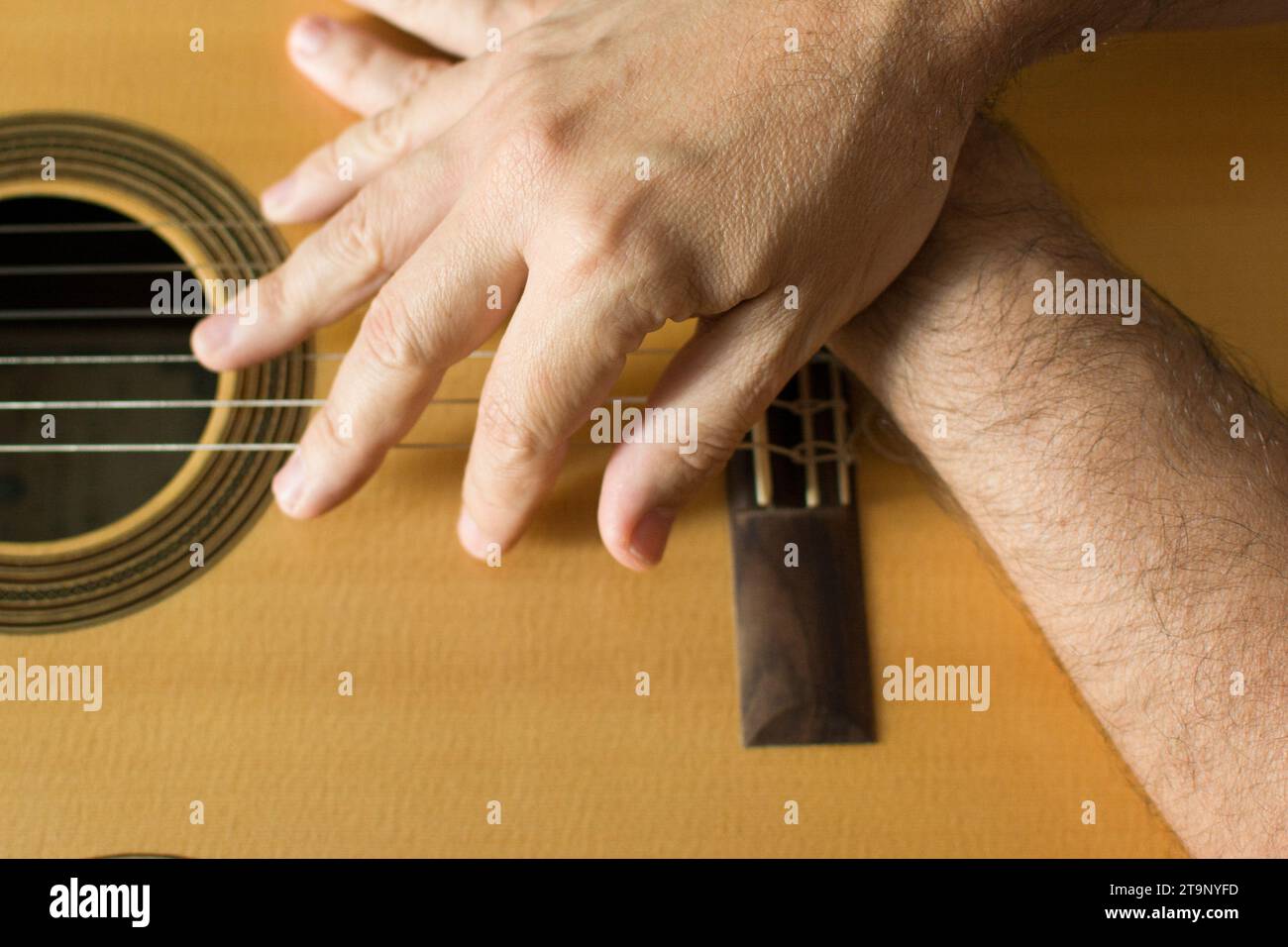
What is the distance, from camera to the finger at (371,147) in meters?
0.82

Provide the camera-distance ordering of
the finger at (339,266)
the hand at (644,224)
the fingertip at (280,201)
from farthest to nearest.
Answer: the fingertip at (280,201), the finger at (339,266), the hand at (644,224)

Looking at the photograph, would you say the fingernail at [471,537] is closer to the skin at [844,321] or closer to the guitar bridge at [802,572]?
the skin at [844,321]

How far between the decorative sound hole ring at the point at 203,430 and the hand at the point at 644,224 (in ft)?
0.28

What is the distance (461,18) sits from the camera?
906mm

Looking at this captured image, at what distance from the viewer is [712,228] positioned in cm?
63

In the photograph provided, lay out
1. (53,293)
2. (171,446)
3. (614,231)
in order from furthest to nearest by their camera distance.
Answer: (53,293)
(171,446)
(614,231)

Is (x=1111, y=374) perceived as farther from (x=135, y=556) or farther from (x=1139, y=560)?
(x=135, y=556)

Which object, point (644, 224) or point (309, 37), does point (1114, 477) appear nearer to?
point (644, 224)

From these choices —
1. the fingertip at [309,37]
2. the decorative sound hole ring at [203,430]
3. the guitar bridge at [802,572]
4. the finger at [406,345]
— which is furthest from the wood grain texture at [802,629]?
the fingertip at [309,37]

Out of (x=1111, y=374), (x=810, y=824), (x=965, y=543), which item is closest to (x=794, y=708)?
(x=810, y=824)

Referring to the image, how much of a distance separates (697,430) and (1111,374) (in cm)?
29

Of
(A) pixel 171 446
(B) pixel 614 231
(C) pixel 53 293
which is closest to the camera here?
(B) pixel 614 231

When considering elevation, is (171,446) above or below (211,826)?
above

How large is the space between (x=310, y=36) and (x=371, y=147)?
0.15 m
